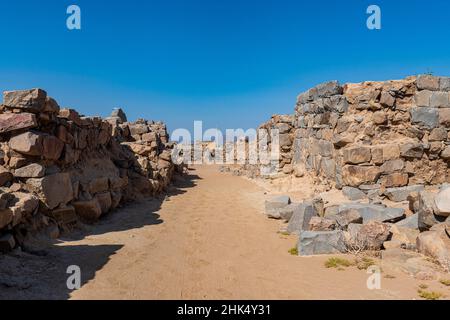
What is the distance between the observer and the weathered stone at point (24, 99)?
6.91m

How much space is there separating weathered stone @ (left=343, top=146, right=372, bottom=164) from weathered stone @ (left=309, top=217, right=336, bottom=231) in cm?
291

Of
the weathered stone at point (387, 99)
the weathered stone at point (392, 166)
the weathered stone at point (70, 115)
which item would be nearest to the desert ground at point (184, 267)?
the weathered stone at point (70, 115)

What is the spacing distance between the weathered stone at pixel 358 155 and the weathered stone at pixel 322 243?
3.63 metres

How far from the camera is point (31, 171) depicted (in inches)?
264

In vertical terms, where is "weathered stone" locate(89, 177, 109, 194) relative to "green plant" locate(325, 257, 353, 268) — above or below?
above

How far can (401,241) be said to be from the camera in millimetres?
6031

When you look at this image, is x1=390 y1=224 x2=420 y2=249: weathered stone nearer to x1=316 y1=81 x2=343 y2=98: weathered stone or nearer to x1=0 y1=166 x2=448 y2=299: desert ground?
x1=0 y1=166 x2=448 y2=299: desert ground

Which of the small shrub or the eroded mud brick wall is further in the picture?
the eroded mud brick wall

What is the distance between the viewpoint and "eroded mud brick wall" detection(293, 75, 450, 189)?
363 inches

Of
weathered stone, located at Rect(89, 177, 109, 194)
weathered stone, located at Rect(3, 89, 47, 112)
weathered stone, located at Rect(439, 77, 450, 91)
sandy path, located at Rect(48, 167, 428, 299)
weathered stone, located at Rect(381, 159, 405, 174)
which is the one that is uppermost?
weathered stone, located at Rect(439, 77, 450, 91)

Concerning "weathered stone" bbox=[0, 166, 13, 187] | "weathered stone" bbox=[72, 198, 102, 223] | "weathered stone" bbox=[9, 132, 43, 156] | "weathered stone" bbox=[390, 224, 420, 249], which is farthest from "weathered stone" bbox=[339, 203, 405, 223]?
"weathered stone" bbox=[0, 166, 13, 187]
